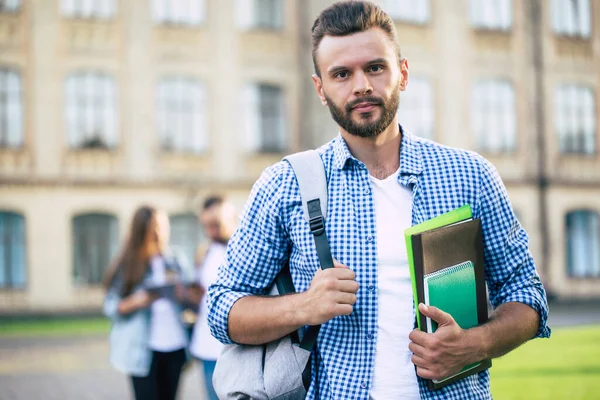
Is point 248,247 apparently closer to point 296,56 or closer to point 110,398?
point 110,398

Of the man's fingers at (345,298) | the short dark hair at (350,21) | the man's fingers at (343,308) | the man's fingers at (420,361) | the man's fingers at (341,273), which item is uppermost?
the short dark hair at (350,21)

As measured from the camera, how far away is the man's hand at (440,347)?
1870 millimetres

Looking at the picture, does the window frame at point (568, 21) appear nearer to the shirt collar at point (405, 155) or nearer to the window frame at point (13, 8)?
the window frame at point (13, 8)

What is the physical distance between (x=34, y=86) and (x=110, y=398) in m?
14.6

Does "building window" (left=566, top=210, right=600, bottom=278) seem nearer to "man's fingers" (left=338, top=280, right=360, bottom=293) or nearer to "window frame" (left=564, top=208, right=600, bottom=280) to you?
"window frame" (left=564, top=208, right=600, bottom=280)

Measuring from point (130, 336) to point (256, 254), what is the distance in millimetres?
3794

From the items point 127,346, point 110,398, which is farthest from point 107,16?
point 127,346

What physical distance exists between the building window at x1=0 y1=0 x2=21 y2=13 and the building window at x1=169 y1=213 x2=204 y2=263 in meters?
7.44

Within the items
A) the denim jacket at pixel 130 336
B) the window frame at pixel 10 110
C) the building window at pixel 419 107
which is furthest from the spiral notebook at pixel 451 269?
the building window at pixel 419 107

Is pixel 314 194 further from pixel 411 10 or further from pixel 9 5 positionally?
pixel 411 10

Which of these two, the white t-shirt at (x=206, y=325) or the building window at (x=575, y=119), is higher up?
the building window at (x=575, y=119)

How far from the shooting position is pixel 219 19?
2208cm

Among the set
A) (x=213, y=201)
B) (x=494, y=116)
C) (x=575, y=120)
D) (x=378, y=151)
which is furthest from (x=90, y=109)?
(x=378, y=151)

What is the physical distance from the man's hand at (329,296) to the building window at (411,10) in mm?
21794
